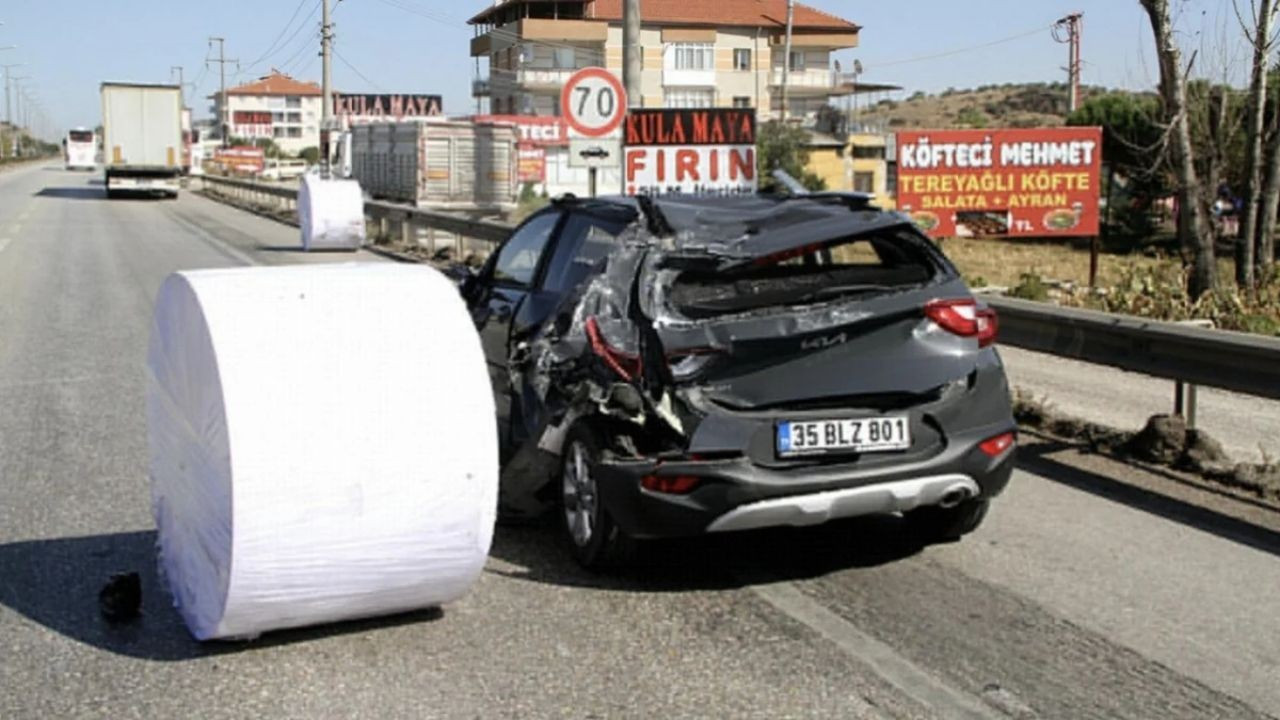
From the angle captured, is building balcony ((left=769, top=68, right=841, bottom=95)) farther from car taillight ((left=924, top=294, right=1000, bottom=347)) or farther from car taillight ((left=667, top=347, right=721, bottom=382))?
car taillight ((left=667, top=347, right=721, bottom=382))

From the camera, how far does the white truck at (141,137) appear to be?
51.2 meters

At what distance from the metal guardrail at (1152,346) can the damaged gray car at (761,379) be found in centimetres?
178

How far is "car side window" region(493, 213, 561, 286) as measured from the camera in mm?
7094

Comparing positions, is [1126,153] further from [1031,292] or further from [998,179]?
[1031,292]

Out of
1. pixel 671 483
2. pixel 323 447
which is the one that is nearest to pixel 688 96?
pixel 671 483

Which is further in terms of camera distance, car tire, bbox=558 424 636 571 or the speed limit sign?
the speed limit sign

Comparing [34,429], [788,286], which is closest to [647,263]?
[788,286]

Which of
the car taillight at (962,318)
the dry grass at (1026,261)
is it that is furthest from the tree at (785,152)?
the car taillight at (962,318)

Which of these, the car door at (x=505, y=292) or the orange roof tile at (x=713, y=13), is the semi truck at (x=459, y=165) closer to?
the car door at (x=505, y=292)

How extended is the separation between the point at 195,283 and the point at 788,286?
7.66ft

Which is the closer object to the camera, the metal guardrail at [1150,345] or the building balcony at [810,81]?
the metal guardrail at [1150,345]

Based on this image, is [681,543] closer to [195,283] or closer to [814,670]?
[814,670]

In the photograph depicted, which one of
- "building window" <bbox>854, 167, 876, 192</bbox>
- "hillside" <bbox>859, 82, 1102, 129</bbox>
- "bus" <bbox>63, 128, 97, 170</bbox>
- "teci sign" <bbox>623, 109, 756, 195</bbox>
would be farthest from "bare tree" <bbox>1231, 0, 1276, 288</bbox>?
"bus" <bbox>63, 128, 97, 170</bbox>

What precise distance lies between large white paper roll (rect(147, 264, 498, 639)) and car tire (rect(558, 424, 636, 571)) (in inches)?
31.5
